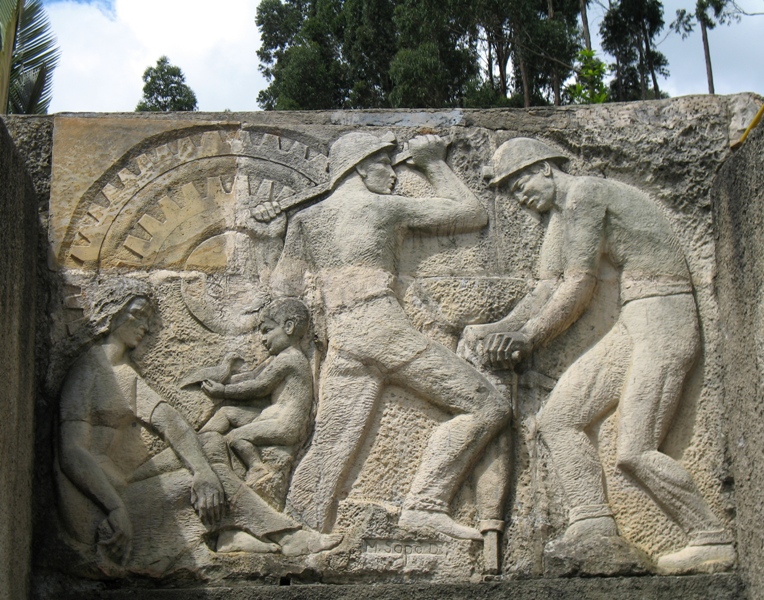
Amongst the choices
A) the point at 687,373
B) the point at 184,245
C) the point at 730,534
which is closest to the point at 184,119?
the point at 184,245

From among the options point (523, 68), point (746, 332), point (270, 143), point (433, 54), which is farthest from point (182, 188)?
point (523, 68)

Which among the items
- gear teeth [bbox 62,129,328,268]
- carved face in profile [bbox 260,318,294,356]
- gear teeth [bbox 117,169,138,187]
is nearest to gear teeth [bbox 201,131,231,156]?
gear teeth [bbox 62,129,328,268]

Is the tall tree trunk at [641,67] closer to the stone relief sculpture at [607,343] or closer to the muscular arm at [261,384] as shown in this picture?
the stone relief sculpture at [607,343]

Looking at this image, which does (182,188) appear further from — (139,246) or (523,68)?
(523,68)

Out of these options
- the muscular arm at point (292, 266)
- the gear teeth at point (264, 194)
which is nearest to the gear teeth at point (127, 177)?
the gear teeth at point (264, 194)

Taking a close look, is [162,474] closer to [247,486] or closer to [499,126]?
[247,486]

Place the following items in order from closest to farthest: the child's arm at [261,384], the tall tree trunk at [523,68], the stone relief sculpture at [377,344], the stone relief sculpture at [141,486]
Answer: the stone relief sculpture at [141,486]
the stone relief sculpture at [377,344]
the child's arm at [261,384]
the tall tree trunk at [523,68]

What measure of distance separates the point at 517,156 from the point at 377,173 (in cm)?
78

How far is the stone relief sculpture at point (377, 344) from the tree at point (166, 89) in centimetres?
1129

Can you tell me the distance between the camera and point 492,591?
6.27 m

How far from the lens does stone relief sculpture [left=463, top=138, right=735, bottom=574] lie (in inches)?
253

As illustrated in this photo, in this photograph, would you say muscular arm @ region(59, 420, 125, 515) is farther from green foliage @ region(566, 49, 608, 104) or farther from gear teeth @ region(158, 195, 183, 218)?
green foliage @ region(566, 49, 608, 104)

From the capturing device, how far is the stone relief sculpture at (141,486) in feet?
20.9

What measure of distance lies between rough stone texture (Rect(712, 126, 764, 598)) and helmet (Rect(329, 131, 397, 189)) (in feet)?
6.16
